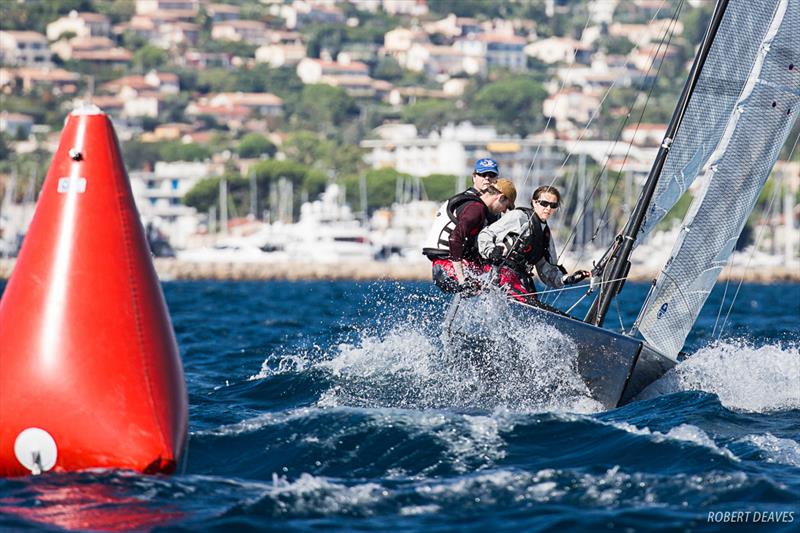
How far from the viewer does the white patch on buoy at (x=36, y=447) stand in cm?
628

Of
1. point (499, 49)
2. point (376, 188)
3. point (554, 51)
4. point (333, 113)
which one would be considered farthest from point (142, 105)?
point (376, 188)

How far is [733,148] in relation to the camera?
9305 mm

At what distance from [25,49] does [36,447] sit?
158054 mm

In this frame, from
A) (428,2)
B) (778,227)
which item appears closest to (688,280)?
(778,227)

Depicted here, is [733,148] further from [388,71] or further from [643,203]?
[388,71]

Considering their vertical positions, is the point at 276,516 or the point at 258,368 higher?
the point at 276,516

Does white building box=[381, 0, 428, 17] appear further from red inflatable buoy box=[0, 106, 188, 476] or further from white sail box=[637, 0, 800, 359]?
red inflatable buoy box=[0, 106, 188, 476]

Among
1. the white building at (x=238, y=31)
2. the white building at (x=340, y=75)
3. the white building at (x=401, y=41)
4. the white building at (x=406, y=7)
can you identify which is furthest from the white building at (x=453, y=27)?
the white building at (x=340, y=75)

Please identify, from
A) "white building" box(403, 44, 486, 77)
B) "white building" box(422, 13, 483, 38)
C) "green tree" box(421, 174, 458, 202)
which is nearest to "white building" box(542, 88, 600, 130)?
"white building" box(403, 44, 486, 77)

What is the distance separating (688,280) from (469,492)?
11.6ft

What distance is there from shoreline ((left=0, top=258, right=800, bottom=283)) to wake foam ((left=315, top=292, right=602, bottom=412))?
170 ft

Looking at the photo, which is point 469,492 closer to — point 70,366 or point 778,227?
point 70,366

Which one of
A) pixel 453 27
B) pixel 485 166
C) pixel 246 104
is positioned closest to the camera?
pixel 485 166

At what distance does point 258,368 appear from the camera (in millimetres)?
11500
